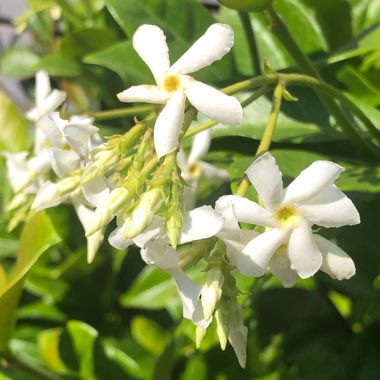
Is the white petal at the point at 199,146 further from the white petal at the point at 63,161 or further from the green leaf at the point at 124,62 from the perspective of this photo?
the white petal at the point at 63,161

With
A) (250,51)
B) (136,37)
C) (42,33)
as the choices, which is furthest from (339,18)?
(42,33)

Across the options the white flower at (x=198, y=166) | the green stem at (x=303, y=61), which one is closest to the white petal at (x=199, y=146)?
the white flower at (x=198, y=166)

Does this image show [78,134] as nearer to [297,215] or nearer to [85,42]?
[297,215]

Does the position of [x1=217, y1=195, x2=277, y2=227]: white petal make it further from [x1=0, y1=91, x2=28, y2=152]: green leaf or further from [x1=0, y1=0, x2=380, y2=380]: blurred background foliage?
[x1=0, y1=91, x2=28, y2=152]: green leaf

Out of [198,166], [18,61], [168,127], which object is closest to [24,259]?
[198,166]

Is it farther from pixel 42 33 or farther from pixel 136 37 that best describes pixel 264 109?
pixel 42 33

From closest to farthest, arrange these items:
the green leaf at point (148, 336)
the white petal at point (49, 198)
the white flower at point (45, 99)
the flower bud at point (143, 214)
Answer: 1. the flower bud at point (143, 214)
2. the white petal at point (49, 198)
3. the white flower at point (45, 99)
4. the green leaf at point (148, 336)
